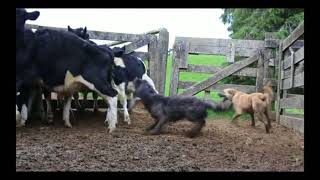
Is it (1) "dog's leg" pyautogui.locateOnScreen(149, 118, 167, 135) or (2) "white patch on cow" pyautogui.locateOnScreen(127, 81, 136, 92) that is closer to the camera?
(1) "dog's leg" pyautogui.locateOnScreen(149, 118, 167, 135)

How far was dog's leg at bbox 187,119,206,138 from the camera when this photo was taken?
2.83m

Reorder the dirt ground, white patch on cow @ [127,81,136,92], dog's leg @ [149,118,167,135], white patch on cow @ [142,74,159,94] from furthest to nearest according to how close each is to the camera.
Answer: white patch on cow @ [127,81,136,92]
white patch on cow @ [142,74,159,94]
dog's leg @ [149,118,167,135]
the dirt ground

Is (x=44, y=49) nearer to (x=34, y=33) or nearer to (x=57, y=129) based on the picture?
(x=34, y=33)

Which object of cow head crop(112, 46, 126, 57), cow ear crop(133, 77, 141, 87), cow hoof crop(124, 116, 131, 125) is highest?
cow head crop(112, 46, 126, 57)

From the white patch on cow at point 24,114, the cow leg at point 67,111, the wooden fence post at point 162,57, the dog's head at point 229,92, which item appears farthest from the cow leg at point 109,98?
the dog's head at point 229,92

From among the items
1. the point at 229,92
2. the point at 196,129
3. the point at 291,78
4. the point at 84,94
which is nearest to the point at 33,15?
the point at 84,94

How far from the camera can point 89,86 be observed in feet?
10.1

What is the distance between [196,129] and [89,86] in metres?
0.78

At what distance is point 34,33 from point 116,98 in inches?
27.2

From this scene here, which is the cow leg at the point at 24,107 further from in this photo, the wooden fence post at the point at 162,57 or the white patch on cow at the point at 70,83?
the wooden fence post at the point at 162,57

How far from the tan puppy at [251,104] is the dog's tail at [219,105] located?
33mm

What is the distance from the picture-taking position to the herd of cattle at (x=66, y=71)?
2920 mm

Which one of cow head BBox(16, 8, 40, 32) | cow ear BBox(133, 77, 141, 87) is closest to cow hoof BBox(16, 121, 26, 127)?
cow head BBox(16, 8, 40, 32)

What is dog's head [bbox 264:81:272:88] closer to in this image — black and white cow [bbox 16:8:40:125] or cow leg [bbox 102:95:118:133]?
cow leg [bbox 102:95:118:133]
